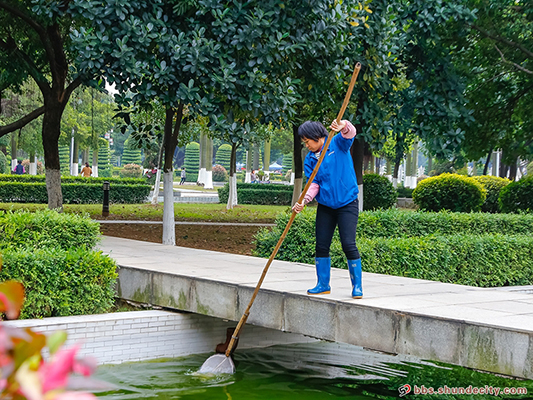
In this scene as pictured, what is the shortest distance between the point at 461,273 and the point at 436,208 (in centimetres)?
982

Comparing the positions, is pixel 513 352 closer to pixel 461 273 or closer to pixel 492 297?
pixel 492 297

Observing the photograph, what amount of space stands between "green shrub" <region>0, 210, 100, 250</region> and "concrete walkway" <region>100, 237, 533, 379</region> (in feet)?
1.86

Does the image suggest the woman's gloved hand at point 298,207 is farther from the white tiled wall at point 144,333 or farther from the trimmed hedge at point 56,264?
the trimmed hedge at point 56,264

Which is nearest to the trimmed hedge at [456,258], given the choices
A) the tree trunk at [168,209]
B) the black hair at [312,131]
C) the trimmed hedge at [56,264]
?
the black hair at [312,131]

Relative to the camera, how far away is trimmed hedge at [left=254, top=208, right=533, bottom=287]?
8570 millimetres

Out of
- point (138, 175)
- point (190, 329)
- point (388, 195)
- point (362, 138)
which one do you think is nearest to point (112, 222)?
point (362, 138)

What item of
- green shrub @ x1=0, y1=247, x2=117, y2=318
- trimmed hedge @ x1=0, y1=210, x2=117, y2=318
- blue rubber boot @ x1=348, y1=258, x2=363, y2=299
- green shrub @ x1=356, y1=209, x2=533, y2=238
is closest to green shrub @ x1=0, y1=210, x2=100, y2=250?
trimmed hedge @ x1=0, y1=210, x2=117, y2=318

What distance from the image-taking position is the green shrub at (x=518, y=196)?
15766mm

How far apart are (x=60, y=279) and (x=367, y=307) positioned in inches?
117

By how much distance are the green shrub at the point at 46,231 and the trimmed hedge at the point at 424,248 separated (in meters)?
2.87

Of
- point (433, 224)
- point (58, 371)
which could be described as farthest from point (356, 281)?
point (433, 224)

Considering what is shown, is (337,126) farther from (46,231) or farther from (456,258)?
(456,258)

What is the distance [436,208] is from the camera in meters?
18.9

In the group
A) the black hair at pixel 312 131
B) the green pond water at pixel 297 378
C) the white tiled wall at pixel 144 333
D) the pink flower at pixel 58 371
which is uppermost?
the black hair at pixel 312 131
